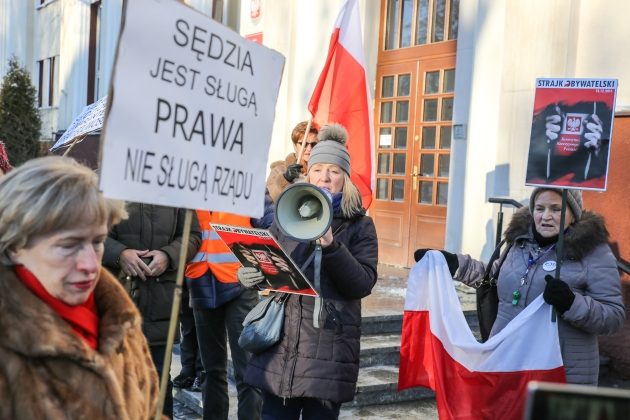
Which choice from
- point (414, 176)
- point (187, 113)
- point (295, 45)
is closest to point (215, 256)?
point (187, 113)

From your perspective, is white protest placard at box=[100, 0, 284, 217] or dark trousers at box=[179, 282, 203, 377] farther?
dark trousers at box=[179, 282, 203, 377]

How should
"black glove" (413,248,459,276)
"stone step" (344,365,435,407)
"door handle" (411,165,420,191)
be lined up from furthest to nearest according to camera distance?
"door handle" (411,165,420,191), "stone step" (344,365,435,407), "black glove" (413,248,459,276)

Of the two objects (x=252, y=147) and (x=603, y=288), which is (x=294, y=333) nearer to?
(x=252, y=147)

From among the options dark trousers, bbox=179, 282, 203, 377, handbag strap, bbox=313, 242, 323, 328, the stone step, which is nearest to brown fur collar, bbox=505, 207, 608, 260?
handbag strap, bbox=313, 242, 323, 328

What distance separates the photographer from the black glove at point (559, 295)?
3326mm

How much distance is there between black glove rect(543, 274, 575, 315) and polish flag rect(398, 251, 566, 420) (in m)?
0.18

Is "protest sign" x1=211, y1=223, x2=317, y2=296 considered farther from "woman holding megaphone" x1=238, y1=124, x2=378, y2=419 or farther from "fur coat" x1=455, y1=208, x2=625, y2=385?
"fur coat" x1=455, y1=208, x2=625, y2=385

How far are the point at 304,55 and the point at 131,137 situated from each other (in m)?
8.83

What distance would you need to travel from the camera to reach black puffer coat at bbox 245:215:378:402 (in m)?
3.22

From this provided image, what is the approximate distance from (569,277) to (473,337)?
0.73 metres

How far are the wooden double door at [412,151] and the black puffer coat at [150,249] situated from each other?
5289mm

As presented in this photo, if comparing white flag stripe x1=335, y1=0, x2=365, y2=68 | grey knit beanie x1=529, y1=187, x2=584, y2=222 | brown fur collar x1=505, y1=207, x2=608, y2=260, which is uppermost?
white flag stripe x1=335, y1=0, x2=365, y2=68

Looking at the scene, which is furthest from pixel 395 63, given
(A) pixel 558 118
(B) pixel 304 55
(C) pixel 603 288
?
(C) pixel 603 288

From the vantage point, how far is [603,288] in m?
3.41
